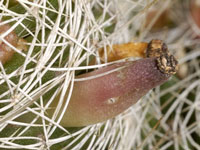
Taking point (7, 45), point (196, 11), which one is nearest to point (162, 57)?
point (7, 45)

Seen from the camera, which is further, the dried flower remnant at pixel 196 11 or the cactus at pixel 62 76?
the dried flower remnant at pixel 196 11

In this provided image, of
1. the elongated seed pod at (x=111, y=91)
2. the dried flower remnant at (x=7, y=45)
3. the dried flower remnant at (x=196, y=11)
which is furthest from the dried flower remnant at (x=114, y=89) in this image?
the dried flower remnant at (x=196, y=11)

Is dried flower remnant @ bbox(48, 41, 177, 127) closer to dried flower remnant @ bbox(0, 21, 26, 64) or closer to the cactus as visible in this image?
the cactus

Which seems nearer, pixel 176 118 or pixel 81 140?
pixel 81 140

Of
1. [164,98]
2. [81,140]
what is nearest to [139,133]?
[164,98]

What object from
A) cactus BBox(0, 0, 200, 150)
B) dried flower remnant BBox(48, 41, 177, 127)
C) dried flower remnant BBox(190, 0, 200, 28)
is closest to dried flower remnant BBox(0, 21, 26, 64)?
cactus BBox(0, 0, 200, 150)

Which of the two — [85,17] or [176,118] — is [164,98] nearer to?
[176,118]

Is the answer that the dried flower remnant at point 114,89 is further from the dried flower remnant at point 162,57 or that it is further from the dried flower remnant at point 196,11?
the dried flower remnant at point 196,11
